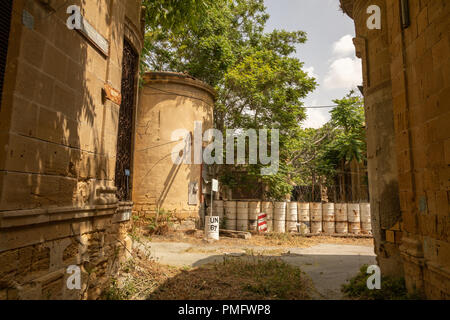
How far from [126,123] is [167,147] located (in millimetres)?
5672

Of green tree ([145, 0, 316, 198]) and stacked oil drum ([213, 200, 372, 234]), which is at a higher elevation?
green tree ([145, 0, 316, 198])

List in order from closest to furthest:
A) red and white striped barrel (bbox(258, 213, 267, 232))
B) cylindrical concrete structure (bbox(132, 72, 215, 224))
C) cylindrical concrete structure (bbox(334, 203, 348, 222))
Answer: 1. cylindrical concrete structure (bbox(132, 72, 215, 224))
2. red and white striped barrel (bbox(258, 213, 267, 232))
3. cylindrical concrete structure (bbox(334, 203, 348, 222))

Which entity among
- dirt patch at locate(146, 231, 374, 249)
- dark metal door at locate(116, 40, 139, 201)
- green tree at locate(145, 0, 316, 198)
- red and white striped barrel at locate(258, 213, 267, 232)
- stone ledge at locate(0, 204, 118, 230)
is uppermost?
green tree at locate(145, 0, 316, 198)

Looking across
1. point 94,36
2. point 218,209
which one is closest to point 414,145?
point 94,36

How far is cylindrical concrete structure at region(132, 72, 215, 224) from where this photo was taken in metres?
11.8

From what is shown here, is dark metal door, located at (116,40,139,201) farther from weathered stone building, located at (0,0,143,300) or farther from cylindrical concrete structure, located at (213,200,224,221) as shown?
cylindrical concrete structure, located at (213,200,224,221)

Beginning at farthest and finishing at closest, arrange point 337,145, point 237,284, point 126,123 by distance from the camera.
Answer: point 337,145
point 126,123
point 237,284

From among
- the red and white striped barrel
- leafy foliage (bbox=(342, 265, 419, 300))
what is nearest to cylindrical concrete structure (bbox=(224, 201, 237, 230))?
the red and white striped barrel

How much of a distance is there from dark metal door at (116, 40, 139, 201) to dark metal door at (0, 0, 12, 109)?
10.2ft

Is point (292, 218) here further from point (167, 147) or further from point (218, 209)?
point (167, 147)

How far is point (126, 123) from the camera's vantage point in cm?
636

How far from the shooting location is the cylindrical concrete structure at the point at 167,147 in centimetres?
1179

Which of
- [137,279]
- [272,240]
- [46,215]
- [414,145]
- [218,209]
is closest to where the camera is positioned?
[46,215]
